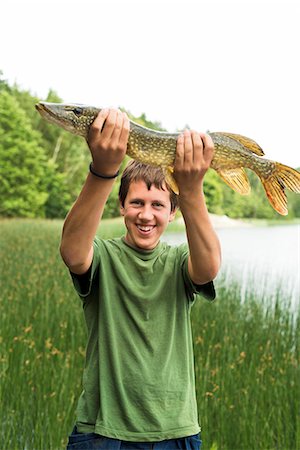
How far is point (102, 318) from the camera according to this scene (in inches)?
60.0

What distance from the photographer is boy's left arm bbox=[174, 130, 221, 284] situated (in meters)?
1.36

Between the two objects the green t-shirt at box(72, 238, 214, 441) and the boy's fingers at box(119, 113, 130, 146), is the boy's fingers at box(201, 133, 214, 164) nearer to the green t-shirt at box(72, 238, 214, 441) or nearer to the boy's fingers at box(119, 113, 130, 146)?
the boy's fingers at box(119, 113, 130, 146)

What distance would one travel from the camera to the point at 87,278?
151cm

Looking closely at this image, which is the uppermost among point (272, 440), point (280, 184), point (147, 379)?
point (280, 184)

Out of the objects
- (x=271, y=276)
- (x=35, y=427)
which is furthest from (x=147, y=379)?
(x=271, y=276)

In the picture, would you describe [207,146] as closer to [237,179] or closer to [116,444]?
[237,179]

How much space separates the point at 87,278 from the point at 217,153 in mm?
456

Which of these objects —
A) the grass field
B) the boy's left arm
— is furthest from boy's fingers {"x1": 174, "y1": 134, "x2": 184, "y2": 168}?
the grass field

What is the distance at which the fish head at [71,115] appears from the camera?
133 cm

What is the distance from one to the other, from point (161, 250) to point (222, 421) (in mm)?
1889

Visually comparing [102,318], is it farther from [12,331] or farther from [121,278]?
[12,331]

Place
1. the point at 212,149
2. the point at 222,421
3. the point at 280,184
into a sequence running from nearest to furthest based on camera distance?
the point at 212,149 < the point at 280,184 < the point at 222,421

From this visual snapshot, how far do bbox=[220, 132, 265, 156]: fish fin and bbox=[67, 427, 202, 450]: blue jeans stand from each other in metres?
0.75

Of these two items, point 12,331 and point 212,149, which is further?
point 12,331
